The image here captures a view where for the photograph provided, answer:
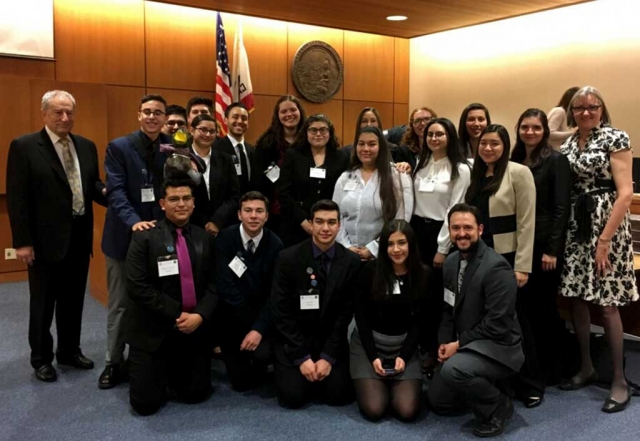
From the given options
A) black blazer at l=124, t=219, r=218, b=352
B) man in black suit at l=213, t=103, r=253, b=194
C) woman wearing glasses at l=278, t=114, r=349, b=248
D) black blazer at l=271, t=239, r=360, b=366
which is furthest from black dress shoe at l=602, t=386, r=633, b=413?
man in black suit at l=213, t=103, r=253, b=194

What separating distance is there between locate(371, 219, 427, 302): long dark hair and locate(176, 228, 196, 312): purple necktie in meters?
0.97

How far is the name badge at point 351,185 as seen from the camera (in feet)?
10.9

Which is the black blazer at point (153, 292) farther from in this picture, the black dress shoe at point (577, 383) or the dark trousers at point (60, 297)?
the black dress shoe at point (577, 383)

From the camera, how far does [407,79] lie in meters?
8.34

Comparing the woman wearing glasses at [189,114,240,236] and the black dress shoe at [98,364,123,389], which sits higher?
the woman wearing glasses at [189,114,240,236]

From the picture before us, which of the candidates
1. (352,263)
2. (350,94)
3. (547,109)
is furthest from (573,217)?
(350,94)

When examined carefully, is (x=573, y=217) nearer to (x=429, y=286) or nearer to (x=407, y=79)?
(x=429, y=286)

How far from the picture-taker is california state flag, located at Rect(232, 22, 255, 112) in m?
6.52

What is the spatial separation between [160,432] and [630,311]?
3223 mm

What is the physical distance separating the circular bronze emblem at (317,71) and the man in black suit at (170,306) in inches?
178

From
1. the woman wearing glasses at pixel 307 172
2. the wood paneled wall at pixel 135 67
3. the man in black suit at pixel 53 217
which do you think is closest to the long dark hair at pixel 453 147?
the woman wearing glasses at pixel 307 172

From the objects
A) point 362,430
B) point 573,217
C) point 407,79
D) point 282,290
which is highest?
point 407,79

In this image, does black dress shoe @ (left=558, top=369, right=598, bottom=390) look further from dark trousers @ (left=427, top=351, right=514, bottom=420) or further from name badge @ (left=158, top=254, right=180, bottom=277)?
name badge @ (left=158, top=254, right=180, bottom=277)

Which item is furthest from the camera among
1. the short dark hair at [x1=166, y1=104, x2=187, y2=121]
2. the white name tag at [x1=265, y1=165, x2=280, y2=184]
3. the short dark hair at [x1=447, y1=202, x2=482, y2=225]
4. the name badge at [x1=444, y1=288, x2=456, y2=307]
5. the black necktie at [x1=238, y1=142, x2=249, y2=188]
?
the short dark hair at [x1=166, y1=104, x2=187, y2=121]
